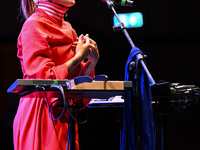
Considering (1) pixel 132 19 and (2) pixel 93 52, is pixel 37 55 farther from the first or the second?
(1) pixel 132 19

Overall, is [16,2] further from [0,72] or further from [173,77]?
[173,77]

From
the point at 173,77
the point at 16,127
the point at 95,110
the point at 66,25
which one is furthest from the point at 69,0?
the point at 173,77

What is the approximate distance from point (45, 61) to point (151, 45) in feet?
9.14

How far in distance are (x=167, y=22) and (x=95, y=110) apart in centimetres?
179

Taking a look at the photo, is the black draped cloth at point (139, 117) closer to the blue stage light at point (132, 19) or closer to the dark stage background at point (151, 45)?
the dark stage background at point (151, 45)

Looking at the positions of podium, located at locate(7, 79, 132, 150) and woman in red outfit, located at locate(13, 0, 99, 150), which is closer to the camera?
podium, located at locate(7, 79, 132, 150)

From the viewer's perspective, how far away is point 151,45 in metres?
4.05

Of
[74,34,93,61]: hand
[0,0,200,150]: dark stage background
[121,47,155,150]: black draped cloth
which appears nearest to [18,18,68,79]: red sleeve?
[74,34,93,61]: hand

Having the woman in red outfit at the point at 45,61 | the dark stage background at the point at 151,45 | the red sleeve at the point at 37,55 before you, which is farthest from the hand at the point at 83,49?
the dark stage background at the point at 151,45

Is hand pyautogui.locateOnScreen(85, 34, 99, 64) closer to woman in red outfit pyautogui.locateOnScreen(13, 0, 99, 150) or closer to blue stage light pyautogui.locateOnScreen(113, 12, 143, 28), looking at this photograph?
woman in red outfit pyautogui.locateOnScreen(13, 0, 99, 150)

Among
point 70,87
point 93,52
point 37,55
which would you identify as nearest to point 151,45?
point 93,52

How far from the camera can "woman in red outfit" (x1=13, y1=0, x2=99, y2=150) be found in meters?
1.43

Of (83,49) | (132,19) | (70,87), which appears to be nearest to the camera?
(70,87)

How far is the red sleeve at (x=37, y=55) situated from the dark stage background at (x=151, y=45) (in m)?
1.60
